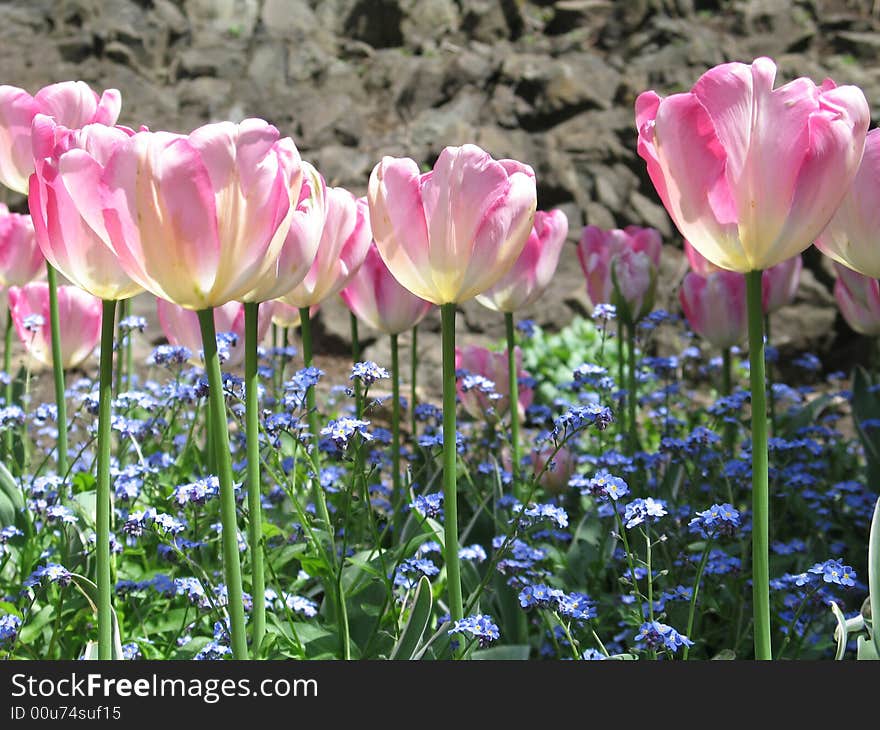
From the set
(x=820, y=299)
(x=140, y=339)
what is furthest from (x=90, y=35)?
(x=820, y=299)

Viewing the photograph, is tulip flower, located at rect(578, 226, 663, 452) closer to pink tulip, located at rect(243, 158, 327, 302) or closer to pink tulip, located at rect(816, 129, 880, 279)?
pink tulip, located at rect(816, 129, 880, 279)

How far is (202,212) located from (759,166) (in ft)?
1.79

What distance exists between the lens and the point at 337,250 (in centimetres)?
139

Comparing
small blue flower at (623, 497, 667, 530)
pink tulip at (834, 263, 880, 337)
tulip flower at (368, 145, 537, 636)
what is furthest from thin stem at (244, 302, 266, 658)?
pink tulip at (834, 263, 880, 337)

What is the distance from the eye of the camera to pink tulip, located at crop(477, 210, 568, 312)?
1722 mm

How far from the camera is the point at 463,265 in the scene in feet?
3.52

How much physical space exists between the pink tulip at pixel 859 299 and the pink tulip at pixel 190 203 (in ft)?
5.11

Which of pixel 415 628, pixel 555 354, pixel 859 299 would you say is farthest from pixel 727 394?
pixel 555 354

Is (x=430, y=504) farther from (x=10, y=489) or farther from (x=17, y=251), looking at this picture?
(x=17, y=251)

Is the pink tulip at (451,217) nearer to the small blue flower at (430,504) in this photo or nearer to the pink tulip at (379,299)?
the small blue flower at (430,504)

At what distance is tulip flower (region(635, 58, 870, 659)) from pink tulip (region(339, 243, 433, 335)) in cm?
73

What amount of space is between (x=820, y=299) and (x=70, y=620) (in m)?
4.62

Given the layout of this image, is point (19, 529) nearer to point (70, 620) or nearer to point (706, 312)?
point (70, 620)

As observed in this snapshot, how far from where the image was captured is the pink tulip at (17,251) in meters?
2.00
